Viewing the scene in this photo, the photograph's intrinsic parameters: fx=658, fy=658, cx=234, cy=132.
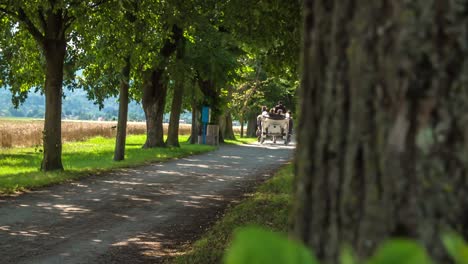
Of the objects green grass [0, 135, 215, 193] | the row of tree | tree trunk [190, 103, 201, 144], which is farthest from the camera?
tree trunk [190, 103, 201, 144]

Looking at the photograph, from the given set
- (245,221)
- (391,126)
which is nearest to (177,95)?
(245,221)

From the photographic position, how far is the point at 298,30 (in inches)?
446

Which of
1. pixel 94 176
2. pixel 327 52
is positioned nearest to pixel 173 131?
pixel 94 176

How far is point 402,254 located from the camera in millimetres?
700

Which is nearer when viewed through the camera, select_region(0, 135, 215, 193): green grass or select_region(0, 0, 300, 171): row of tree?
select_region(0, 0, 300, 171): row of tree

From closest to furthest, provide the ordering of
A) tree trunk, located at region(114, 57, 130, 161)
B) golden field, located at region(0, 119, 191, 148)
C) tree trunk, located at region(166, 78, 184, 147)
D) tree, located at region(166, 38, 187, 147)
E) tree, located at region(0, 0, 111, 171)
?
tree, located at region(0, 0, 111, 171) < tree trunk, located at region(114, 57, 130, 161) < tree, located at region(166, 38, 187, 147) < golden field, located at region(0, 119, 191, 148) < tree trunk, located at region(166, 78, 184, 147)

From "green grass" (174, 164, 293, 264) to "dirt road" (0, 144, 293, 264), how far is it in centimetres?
53

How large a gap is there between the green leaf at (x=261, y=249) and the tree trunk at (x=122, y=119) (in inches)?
906

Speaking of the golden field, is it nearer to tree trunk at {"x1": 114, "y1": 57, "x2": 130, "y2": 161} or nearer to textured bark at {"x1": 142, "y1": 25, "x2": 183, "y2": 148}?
textured bark at {"x1": 142, "y1": 25, "x2": 183, "y2": 148}

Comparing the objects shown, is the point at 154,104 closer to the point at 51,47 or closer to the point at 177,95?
the point at 177,95

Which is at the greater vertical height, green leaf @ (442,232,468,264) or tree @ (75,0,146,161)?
tree @ (75,0,146,161)

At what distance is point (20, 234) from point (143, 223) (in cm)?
204

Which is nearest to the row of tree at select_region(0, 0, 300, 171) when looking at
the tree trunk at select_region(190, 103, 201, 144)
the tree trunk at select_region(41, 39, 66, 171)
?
the tree trunk at select_region(41, 39, 66, 171)

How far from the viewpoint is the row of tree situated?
41.3 feet
